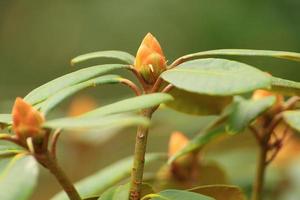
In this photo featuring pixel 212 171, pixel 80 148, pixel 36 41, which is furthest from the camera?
pixel 36 41

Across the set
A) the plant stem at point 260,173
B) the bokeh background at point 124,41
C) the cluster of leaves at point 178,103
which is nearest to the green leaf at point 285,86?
the cluster of leaves at point 178,103

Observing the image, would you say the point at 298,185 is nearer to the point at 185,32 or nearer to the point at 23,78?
the point at 185,32

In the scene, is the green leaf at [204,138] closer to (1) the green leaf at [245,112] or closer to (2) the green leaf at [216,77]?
(1) the green leaf at [245,112]

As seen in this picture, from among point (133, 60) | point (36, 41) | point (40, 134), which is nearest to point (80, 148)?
point (133, 60)

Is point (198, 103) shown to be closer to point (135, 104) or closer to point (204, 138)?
point (204, 138)

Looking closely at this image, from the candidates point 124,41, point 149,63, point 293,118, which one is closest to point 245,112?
point 293,118

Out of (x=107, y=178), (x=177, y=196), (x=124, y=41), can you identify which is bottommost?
(x=124, y=41)
